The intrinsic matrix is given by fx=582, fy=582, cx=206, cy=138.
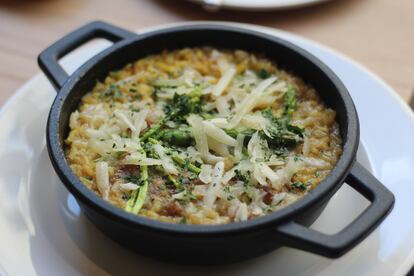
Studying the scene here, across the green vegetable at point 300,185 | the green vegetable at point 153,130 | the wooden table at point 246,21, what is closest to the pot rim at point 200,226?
the green vegetable at point 300,185

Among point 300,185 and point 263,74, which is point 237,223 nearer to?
point 300,185

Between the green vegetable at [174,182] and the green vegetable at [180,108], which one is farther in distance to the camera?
the green vegetable at [180,108]

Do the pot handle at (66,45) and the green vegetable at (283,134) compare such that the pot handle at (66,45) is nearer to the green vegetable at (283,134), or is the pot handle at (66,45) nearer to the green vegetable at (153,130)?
the green vegetable at (153,130)

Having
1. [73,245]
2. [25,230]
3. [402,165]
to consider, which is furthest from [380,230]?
[25,230]

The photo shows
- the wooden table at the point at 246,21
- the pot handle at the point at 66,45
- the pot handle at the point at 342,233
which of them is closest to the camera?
the pot handle at the point at 342,233

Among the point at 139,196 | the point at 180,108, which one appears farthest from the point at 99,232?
the point at 180,108

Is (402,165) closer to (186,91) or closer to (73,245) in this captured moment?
(186,91)
